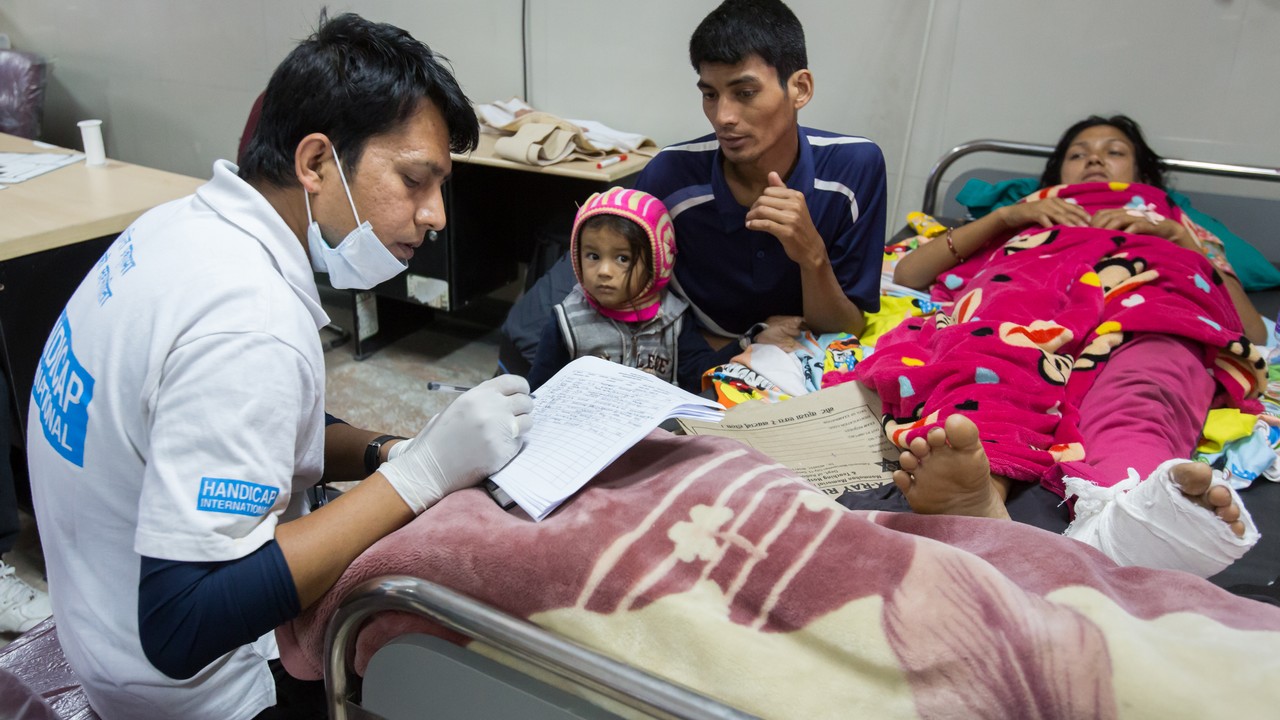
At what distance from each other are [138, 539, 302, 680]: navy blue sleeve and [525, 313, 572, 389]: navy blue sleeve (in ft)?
3.42

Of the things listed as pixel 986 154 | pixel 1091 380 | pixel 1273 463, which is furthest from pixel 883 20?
pixel 1273 463

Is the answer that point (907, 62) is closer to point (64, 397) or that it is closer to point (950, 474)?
point (950, 474)

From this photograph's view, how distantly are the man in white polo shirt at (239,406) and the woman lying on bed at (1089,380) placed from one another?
0.69 metres

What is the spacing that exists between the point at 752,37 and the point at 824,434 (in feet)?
2.79

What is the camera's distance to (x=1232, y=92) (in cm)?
241

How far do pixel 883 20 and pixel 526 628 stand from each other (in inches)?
98.6

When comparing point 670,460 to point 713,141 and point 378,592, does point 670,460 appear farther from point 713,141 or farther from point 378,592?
point 713,141

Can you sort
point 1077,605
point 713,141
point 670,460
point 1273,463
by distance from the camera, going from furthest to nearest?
1. point 713,141
2. point 1273,463
3. point 670,460
4. point 1077,605

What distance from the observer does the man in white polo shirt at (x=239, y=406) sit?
2.74 feet

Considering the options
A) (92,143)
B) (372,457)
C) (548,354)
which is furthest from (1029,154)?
(92,143)

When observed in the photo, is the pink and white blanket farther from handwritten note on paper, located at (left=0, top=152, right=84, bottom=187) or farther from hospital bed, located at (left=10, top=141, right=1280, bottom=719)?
handwritten note on paper, located at (left=0, top=152, right=84, bottom=187)

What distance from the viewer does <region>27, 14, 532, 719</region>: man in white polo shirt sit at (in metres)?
0.83

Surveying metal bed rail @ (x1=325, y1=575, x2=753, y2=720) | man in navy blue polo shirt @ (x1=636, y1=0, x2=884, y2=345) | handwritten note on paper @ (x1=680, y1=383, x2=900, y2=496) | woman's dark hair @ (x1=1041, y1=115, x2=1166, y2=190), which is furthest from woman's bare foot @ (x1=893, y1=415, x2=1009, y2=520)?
woman's dark hair @ (x1=1041, y1=115, x2=1166, y2=190)

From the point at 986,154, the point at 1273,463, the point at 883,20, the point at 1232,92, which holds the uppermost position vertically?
the point at 883,20
